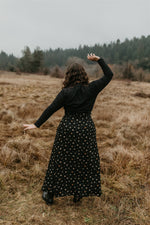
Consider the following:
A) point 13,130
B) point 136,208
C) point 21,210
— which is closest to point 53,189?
point 21,210

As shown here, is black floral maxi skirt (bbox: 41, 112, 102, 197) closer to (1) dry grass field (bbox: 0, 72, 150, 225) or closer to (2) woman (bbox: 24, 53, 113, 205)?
(2) woman (bbox: 24, 53, 113, 205)

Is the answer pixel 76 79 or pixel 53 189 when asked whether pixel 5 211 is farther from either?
pixel 76 79

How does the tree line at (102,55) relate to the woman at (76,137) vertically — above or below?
above

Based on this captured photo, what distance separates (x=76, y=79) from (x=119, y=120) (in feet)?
15.9

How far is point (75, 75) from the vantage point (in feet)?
7.15

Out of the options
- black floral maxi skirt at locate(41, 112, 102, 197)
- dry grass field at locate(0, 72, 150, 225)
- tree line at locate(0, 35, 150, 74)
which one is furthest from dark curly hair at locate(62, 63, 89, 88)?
tree line at locate(0, 35, 150, 74)

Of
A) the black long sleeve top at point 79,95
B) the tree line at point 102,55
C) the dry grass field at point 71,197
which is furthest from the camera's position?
the tree line at point 102,55

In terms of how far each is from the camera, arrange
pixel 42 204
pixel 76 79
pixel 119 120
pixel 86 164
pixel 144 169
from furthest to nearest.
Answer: pixel 119 120, pixel 144 169, pixel 42 204, pixel 86 164, pixel 76 79

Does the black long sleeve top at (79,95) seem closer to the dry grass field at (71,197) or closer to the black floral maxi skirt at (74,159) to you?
the black floral maxi skirt at (74,159)

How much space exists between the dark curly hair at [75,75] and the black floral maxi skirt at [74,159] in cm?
42

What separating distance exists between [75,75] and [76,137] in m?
0.82

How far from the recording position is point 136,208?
246 cm

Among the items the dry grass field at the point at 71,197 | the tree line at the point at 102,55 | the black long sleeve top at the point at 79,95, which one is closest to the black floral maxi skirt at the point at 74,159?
the black long sleeve top at the point at 79,95

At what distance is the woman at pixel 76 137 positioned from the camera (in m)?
2.19
